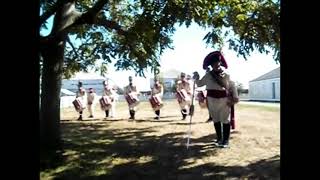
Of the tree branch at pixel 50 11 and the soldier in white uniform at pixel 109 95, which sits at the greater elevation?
the tree branch at pixel 50 11

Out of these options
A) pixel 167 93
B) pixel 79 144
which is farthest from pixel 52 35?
pixel 167 93

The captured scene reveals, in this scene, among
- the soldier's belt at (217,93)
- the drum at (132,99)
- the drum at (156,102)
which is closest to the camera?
the soldier's belt at (217,93)

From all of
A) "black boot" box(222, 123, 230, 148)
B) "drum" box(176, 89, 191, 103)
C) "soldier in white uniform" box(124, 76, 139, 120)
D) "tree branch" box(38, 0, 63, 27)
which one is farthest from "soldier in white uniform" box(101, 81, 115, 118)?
"tree branch" box(38, 0, 63, 27)

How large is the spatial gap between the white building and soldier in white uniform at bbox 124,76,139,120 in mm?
27476

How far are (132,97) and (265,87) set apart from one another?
115 ft

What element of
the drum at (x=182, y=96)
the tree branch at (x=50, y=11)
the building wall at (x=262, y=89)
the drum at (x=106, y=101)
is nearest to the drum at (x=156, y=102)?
the drum at (x=182, y=96)

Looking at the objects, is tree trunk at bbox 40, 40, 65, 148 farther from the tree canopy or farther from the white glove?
the white glove

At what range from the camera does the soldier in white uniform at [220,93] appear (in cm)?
998

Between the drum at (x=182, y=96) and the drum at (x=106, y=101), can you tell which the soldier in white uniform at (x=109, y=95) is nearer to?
the drum at (x=106, y=101)

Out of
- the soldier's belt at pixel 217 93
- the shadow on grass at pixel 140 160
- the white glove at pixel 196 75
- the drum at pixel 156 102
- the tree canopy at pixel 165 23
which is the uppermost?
the tree canopy at pixel 165 23

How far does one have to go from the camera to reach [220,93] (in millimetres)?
10180

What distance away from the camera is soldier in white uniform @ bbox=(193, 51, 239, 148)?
393 inches

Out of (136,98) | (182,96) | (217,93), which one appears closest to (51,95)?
(217,93)

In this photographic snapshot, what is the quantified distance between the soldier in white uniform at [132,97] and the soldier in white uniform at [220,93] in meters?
8.60
